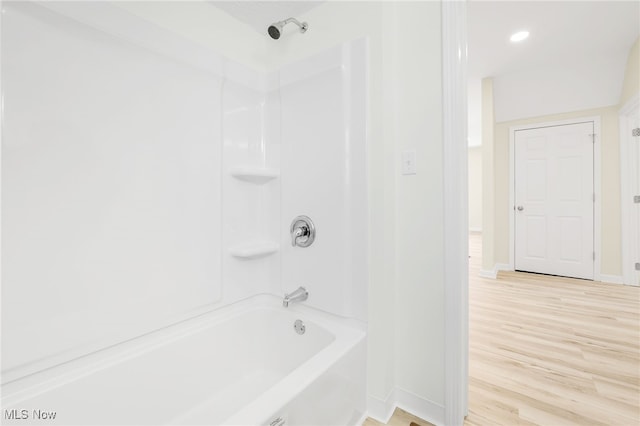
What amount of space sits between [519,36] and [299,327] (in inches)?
127

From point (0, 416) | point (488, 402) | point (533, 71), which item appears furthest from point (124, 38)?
point (533, 71)

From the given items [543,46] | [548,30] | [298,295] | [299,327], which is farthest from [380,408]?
[543,46]

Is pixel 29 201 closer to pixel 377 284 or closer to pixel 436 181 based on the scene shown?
pixel 377 284

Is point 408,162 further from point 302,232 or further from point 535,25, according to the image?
point 535,25

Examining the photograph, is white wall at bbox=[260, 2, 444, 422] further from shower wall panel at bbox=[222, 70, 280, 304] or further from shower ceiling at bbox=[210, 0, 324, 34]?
shower wall panel at bbox=[222, 70, 280, 304]

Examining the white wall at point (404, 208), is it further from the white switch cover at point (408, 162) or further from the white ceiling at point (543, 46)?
the white ceiling at point (543, 46)

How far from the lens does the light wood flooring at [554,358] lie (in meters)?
1.38

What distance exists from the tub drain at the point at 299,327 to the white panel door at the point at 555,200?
3.93 m

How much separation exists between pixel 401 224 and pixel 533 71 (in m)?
3.32

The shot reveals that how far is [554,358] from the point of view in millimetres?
1837

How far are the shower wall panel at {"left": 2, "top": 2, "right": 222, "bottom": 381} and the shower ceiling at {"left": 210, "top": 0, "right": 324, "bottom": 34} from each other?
1.46 feet

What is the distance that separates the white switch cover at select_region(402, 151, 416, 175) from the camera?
1398mm

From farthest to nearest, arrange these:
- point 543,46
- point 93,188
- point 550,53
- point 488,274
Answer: point 488,274
point 550,53
point 543,46
point 93,188

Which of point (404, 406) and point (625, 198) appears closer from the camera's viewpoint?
point (404, 406)
